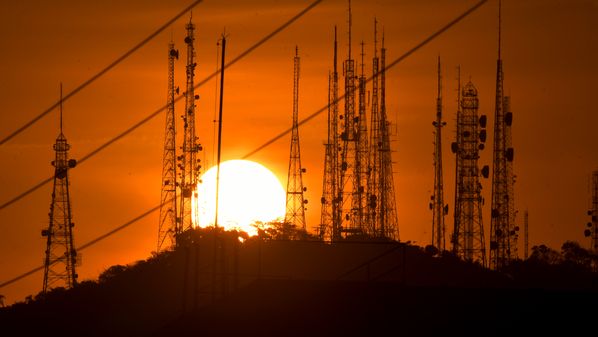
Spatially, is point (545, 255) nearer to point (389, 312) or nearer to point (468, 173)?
point (468, 173)

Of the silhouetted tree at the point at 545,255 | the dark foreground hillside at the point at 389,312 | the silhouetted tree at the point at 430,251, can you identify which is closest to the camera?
the dark foreground hillside at the point at 389,312

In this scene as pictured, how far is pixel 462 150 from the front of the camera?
260 feet

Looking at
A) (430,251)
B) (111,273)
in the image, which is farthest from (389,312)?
(111,273)

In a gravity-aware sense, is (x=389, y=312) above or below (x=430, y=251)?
below

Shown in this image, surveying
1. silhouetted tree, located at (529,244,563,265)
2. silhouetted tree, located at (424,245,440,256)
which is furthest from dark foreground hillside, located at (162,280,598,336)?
silhouetted tree, located at (529,244,563,265)

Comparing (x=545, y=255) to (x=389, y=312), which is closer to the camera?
(x=389, y=312)

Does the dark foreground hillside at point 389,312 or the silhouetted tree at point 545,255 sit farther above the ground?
the silhouetted tree at point 545,255

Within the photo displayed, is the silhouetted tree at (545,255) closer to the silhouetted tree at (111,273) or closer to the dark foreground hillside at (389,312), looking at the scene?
the silhouetted tree at (111,273)

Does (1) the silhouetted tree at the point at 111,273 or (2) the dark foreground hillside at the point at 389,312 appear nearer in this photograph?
A: (2) the dark foreground hillside at the point at 389,312

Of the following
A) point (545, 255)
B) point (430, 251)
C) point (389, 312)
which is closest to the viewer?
point (389, 312)

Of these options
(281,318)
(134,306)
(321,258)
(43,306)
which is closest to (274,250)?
(321,258)

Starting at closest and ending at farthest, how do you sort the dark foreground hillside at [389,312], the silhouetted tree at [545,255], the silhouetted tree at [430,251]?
the dark foreground hillside at [389,312]
the silhouetted tree at [430,251]
the silhouetted tree at [545,255]

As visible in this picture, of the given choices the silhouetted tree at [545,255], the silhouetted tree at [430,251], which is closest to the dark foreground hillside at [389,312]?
the silhouetted tree at [430,251]

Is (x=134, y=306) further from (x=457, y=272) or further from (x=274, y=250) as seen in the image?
(x=457, y=272)
